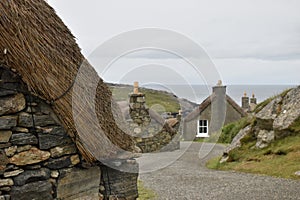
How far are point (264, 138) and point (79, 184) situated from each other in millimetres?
11012

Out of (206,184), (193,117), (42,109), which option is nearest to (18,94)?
(42,109)

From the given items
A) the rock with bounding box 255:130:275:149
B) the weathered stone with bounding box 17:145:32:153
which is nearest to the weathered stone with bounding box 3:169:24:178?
the weathered stone with bounding box 17:145:32:153

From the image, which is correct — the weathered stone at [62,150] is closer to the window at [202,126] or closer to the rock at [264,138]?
the rock at [264,138]

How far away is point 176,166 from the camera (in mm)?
15461

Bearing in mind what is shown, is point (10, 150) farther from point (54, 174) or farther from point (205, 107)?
point (205, 107)

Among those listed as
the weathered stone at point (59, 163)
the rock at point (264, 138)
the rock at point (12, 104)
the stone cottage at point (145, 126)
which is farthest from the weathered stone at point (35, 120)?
the stone cottage at point (145, 126)

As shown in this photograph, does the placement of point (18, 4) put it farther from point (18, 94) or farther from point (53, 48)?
point (18, 94)

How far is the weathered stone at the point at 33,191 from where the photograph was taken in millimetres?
4652

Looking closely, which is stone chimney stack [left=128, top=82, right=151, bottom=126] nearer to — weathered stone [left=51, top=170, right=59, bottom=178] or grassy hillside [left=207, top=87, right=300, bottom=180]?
grassy hillside [left=207, top=87, right=300, bottom=180]

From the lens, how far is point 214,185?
11.1 metres

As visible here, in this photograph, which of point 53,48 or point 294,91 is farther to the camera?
point 294,91

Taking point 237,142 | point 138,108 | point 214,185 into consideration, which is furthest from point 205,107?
point 214,185

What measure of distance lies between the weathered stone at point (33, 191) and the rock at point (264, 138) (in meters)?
11.3

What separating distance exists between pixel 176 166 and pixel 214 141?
36.5 feet
